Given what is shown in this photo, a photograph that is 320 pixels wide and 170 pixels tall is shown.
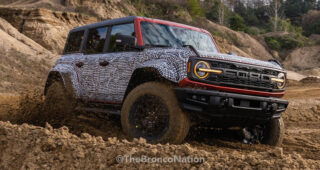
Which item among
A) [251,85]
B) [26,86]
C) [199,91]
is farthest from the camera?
[26,86]

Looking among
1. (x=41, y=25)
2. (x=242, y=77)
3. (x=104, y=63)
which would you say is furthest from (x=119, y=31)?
(x=41, y=25)

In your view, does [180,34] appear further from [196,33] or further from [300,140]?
[300,140]

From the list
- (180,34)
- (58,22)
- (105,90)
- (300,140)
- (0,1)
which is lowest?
(300,140)

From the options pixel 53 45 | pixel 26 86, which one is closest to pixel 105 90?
pixel 26 86

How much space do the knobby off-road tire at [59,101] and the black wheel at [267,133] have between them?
2993 millimetres

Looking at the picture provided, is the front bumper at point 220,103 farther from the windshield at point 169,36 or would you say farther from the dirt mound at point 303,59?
the dirt mound at point 303,59

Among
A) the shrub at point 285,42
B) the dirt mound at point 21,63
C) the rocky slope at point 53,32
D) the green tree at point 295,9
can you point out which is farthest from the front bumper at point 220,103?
the green tree at point 295,9

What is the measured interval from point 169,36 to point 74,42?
2.39m

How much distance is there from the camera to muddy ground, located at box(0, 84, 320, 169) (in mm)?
3057

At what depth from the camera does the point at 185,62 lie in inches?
159

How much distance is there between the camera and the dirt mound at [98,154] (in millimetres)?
3002

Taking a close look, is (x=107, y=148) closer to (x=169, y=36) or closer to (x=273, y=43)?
(x=169, y=36)

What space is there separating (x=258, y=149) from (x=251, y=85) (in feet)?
3.32

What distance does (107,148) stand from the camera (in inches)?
135
